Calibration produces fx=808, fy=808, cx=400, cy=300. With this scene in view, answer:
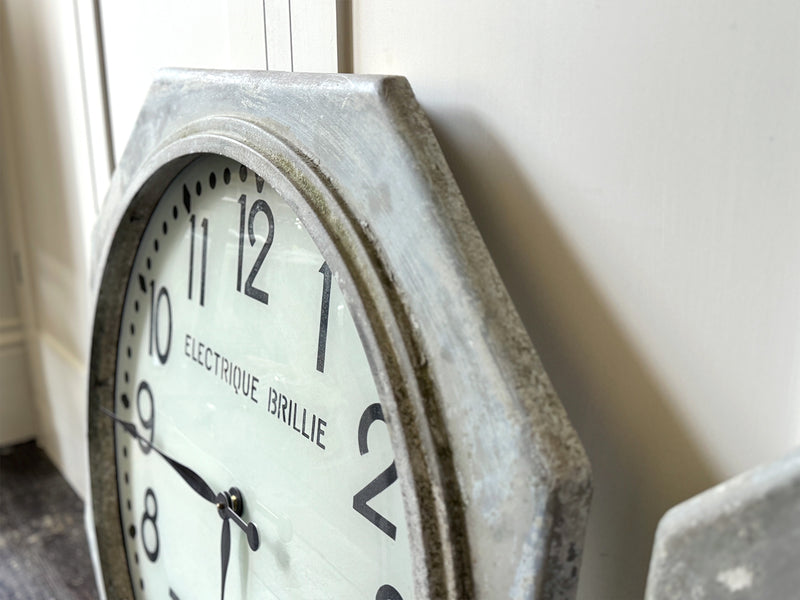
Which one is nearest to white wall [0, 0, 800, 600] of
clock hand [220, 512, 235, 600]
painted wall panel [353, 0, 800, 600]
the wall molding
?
painted wall panel [353, 0, 800, 600]

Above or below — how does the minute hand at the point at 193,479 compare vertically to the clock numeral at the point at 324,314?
below

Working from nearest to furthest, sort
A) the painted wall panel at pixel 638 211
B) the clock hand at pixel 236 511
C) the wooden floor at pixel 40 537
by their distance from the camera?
the painted wall panel at pixel 638 211
the clock hand at pixel 236 511
the wooden floor at pixel 40 537

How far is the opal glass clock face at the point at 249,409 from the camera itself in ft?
1.29

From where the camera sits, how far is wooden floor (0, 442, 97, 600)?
92cm

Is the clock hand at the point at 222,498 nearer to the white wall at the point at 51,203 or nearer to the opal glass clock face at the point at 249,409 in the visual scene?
the opal glass clock face at the point at 249,409

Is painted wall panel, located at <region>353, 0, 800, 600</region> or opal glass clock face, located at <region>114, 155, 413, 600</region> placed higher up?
painted wall panel, located at <region>353, 0, 800, 600</region>

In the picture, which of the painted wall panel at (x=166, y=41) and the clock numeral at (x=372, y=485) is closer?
the clock numeral at (x=372, y=485)

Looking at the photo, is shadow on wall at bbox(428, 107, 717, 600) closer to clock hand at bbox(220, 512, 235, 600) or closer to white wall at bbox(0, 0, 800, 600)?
white wall at bbox(0, 0, 800, 600)

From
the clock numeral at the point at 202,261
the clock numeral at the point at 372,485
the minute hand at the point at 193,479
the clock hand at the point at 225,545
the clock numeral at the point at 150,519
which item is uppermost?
the clock numeral at the point at 202,261

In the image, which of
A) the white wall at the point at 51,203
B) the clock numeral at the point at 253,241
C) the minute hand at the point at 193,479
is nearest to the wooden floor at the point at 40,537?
the white wall at the point at 51,203

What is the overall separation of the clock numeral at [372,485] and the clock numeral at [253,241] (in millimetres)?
108

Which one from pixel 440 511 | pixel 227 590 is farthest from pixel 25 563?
pixel 440 511

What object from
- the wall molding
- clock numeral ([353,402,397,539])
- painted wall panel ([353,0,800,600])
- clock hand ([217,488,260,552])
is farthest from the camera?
the wall molding

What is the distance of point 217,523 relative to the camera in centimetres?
53
